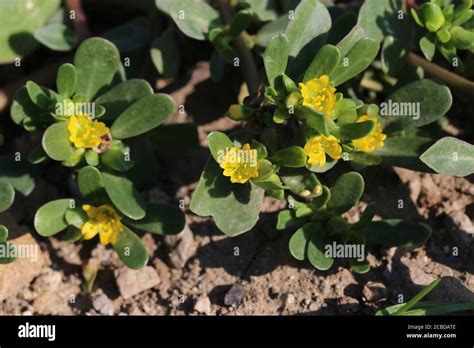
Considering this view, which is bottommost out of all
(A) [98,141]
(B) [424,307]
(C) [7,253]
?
(B) [424,307]

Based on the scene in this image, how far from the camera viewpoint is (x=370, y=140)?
2.94 metres

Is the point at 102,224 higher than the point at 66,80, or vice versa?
the point at 66,80

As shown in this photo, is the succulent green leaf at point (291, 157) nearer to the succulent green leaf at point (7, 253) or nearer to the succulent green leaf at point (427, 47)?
the succulent green leaf at point (427, 47)

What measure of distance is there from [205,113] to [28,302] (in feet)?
3.54

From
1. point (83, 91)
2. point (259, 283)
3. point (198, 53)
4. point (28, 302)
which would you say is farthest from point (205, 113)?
point (28, 302)

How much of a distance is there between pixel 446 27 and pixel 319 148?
2.32 feet

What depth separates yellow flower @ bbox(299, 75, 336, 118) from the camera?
9.02 ft

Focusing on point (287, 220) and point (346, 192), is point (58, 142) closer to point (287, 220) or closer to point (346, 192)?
point (287, 220)

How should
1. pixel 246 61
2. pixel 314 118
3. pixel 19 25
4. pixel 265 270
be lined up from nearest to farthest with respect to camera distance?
pixel 314 118 < pixel 265 270 < pixel 246 61 < pixel 19 25

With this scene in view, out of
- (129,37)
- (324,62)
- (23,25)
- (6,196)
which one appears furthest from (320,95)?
(23,25)

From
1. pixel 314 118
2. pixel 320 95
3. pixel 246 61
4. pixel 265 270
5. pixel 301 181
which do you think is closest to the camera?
pixel 314 118

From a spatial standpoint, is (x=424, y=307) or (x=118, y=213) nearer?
(x=424, y=307)

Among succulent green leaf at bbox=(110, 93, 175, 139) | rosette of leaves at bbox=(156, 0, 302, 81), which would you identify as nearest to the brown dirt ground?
succulent green leaf at bbox=(110, 93, 175, 139)

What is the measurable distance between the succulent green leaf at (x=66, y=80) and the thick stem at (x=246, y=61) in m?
0.68
